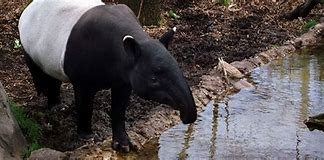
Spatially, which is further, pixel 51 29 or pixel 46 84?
pixel 46 84

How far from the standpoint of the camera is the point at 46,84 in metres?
6.96

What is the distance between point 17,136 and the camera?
5.52 meters

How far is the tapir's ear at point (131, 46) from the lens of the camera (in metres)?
4.98

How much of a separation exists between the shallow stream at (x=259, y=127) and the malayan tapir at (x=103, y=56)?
68cm

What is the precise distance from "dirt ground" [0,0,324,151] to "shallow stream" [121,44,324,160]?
0.63 m

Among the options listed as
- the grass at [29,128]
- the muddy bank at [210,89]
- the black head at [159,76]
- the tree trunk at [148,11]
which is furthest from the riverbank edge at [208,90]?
the tree trunk at [148,11]

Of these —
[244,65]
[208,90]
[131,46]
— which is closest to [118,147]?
[131,46]

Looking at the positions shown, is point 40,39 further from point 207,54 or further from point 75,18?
point 207,54

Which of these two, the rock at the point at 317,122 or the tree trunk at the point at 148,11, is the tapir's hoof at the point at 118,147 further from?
the tree trunk at the point at 148,11

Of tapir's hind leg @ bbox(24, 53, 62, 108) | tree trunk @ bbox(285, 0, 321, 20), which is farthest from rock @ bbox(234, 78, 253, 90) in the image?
tree trunk @ bbox(285, 0, 321, 20)

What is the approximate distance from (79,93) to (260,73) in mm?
3946

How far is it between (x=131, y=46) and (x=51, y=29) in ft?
4.51

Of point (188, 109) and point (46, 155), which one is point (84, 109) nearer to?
point (46, 155)

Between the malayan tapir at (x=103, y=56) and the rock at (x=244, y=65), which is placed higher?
the malayan tapir at (x=103, y=56)
